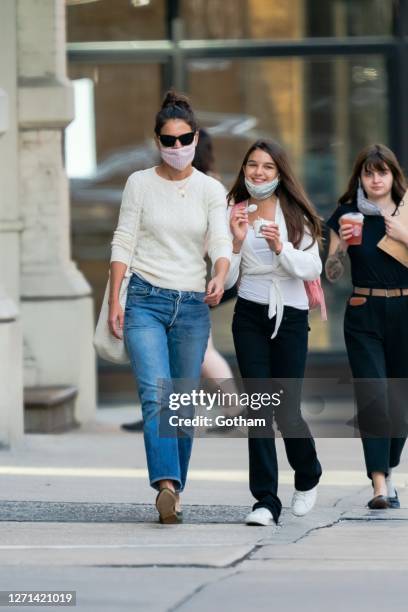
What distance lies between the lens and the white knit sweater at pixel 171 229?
7680 mm

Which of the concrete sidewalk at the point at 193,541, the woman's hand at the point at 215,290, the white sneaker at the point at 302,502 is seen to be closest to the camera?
the concrete sidewalk at the point at 193,541

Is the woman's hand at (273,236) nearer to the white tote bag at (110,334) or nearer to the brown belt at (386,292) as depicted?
the white tote bag at (110,334)

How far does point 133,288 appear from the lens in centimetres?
772

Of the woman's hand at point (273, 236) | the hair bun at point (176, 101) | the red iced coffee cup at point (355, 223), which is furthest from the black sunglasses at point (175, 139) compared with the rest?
the red iced coffee cup at point (355, 223)

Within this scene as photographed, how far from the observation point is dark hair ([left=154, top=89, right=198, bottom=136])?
25.4ft

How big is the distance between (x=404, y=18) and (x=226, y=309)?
103 inches

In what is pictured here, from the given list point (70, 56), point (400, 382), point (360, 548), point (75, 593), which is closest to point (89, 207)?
point (70, 56)

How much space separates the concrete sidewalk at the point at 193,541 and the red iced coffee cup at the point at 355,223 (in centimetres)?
133

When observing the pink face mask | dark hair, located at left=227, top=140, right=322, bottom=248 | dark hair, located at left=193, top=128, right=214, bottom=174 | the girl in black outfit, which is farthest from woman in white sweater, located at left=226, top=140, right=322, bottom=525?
dark hair, located at left=193, top=128, right=214, bottom=174

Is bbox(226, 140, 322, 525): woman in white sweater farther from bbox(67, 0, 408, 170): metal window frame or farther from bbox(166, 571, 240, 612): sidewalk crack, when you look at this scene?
bbox(67, 0, 408, 170): metal window frame

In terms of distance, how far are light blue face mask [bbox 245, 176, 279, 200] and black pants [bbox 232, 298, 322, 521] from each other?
1.59 ft

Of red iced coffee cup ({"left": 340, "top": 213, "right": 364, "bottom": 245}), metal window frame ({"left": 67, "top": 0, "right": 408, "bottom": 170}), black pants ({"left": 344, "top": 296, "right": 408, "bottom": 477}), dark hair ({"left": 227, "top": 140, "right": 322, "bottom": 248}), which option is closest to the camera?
dark hair ({"left": 227, "top": 140, "right": 322, "bottom": 248})

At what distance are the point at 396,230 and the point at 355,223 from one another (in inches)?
8.8

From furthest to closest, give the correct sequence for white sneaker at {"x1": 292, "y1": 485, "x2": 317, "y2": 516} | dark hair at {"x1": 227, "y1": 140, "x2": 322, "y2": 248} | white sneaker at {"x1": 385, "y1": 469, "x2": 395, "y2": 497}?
white sneaker at {"x1": 385, "y1": 469, "x2": 395, "y2": 497}, white sneaker at {"x1": 292, "y1": 485, "x2": 317, "y2": 516}, dark hair at {"x1": 227, "y1": 140, "x2": 322, "y2": 248}
